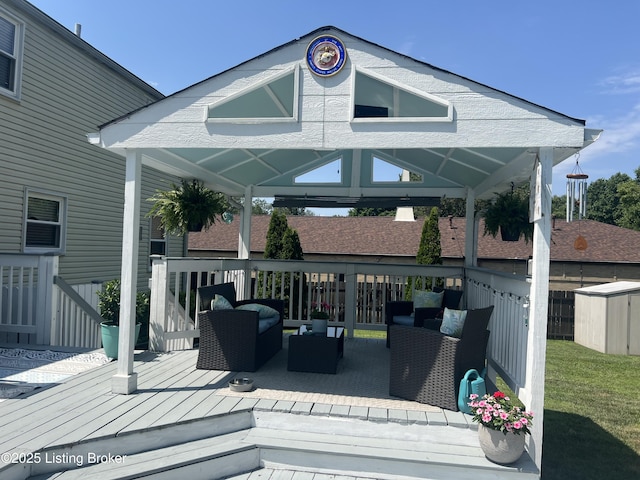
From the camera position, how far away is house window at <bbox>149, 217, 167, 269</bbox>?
11.2 meters

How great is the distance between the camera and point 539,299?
339 centimetres

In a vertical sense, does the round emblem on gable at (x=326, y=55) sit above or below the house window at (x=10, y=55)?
below

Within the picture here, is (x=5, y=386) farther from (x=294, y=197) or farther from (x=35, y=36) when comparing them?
(x=35, y=36)

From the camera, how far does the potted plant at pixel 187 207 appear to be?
547 centimetres

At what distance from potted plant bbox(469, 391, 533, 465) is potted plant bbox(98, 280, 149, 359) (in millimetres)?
3860

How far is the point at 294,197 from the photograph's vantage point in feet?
23.8

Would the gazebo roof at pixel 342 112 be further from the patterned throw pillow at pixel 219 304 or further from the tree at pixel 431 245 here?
the tree at pixel 431 245

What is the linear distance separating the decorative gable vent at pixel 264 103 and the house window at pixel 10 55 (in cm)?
536

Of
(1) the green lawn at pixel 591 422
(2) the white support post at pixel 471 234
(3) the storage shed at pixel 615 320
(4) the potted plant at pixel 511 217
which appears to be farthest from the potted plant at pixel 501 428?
(3) the storage shed at pixel 615 320

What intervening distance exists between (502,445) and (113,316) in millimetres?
4356

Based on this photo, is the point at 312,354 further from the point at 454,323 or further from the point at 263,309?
the point at 454,323

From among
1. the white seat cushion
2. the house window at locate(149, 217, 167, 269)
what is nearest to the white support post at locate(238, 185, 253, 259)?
the white seat cushion

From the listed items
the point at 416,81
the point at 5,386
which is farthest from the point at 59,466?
the point at 416,81

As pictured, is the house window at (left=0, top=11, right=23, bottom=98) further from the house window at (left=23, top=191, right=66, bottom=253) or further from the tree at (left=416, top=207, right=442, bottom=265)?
the tree at (left=416, top=207, right=442, bottom=265)
